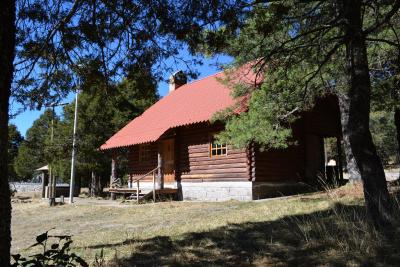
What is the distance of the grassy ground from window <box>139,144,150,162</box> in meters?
8.67

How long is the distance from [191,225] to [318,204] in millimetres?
3305

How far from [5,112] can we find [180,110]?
54.0 ft

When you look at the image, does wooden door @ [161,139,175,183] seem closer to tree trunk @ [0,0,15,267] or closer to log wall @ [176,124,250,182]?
log wall @ [176,124,250,182]

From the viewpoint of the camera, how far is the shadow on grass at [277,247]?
219 inches

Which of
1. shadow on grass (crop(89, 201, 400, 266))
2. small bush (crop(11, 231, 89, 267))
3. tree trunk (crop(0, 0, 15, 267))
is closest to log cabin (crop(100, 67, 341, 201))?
shadow on grass (crop(89, 201, 400, 266))

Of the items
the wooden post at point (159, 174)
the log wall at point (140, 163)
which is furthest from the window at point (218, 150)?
the log wall at point (140, 163)

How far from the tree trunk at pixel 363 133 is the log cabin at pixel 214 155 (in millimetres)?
8791

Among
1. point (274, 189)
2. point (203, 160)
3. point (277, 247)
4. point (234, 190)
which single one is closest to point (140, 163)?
point (203, 160)

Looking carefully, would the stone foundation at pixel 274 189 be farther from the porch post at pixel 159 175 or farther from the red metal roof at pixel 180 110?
the porch post at pixel 159 175

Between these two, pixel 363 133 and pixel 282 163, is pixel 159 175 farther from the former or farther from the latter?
pixel 363 133

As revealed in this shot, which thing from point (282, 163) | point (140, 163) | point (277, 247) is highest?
point (140, 163)

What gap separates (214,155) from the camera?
58.7ft

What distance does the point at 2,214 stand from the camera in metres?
3.74

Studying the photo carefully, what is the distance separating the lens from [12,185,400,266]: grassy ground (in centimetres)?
573
